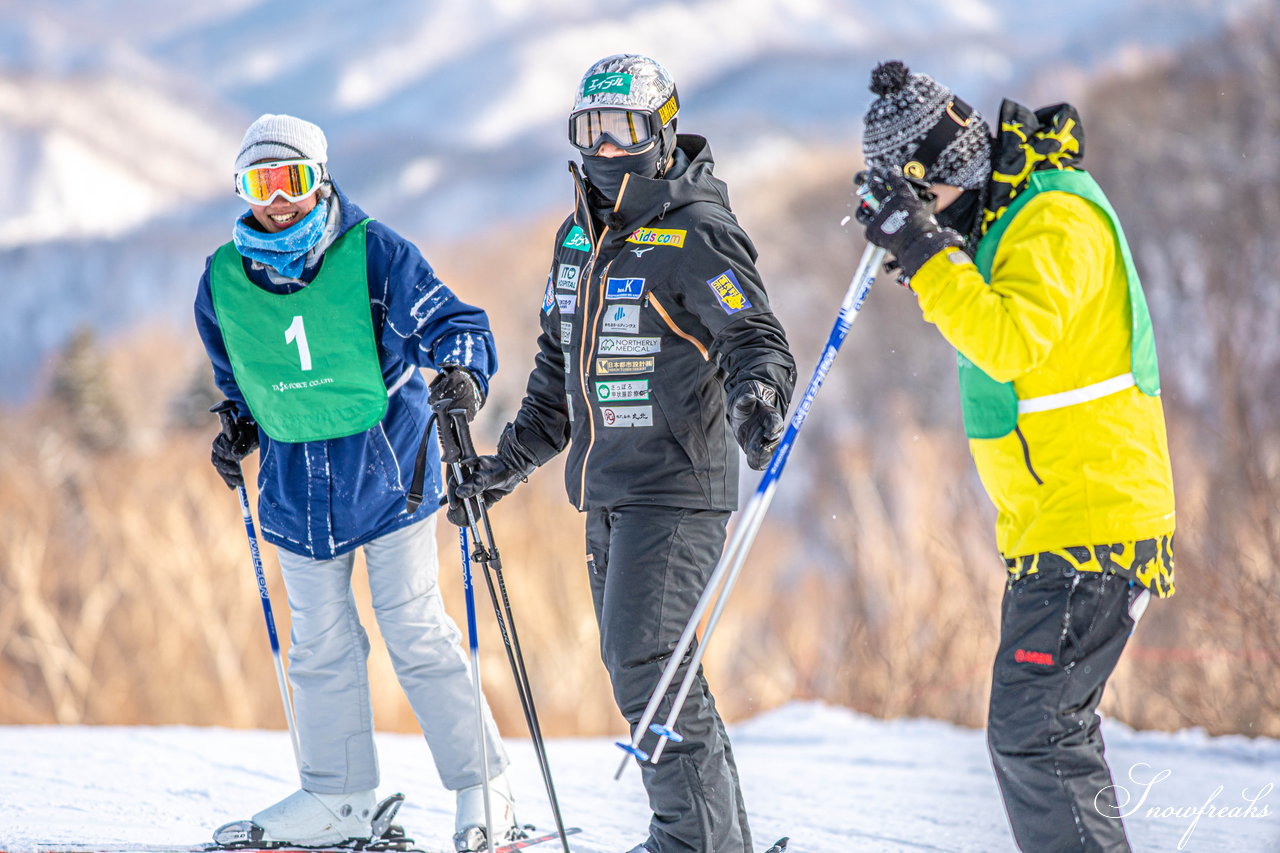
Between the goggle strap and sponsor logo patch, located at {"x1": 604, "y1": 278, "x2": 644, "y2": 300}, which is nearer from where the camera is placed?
the goggle strap

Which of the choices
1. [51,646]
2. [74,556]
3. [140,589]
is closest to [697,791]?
[51,646]

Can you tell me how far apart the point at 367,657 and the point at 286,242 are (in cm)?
116

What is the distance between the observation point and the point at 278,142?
3.38 meters

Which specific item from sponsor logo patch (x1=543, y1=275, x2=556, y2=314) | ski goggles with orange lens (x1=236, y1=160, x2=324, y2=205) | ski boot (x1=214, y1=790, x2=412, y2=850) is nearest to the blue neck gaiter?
ski goggles with orange lens (x1=236, y1=160, x2=324, y2=205)

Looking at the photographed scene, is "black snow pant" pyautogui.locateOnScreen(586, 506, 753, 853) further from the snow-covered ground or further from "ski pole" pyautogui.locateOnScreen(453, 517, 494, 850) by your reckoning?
the snow-covered ground

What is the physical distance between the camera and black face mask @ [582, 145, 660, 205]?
10.0 ft

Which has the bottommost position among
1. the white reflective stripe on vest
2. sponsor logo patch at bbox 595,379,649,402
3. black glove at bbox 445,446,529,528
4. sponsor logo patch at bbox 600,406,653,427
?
black glove at bbox 445,446,529,528

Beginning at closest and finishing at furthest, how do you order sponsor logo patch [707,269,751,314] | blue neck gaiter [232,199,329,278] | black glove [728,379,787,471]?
black glove [728,379,787,471] < sponsor logo patch [707,269,751,314] < blue neck gaiter [232,199,329,278]

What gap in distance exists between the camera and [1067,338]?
99.5 inches

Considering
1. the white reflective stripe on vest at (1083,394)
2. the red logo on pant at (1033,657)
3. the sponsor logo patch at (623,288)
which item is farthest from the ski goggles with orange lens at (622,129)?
the red logo on pant at (1033,657)

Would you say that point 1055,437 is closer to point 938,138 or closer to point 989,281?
point 989,281

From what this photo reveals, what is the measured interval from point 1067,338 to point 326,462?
6.52ft

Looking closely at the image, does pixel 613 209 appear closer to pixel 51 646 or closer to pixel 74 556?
pixel 51 646

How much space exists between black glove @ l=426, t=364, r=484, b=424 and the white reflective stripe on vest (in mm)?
1393
